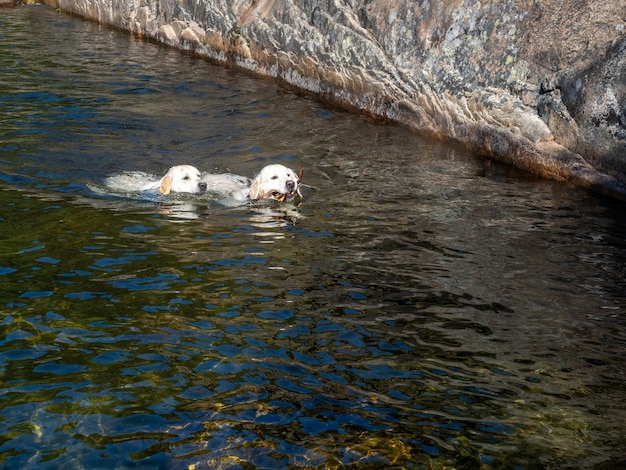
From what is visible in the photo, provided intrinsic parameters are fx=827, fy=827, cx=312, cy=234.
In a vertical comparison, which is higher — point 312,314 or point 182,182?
point 182,182

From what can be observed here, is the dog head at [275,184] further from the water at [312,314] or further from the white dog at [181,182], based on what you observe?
the white dog at [181,182]

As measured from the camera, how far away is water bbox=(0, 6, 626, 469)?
4.48m

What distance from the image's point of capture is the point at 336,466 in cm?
418

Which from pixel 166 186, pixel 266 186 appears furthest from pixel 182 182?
pixel 266 186

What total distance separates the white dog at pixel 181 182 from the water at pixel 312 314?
0.17 meters

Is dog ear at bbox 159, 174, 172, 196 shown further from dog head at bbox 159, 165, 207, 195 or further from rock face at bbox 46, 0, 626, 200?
rock face at bbox 46, 0, 626, 200

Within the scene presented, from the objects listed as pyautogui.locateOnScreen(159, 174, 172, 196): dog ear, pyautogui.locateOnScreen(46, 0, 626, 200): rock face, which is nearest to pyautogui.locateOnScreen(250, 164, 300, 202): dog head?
pyautogui.locateOnScreen(159, 174, 172, 196): dog ear

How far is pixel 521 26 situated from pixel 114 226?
240 inches

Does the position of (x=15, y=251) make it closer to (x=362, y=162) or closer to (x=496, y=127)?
(x=362, y=162)

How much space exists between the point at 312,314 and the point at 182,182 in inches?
149

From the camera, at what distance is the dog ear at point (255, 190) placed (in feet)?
30.6

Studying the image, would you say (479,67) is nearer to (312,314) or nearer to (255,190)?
(255,190)

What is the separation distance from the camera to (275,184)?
9.23 m

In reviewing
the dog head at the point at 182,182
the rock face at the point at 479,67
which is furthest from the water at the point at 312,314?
the rock face at the point at 479,67
